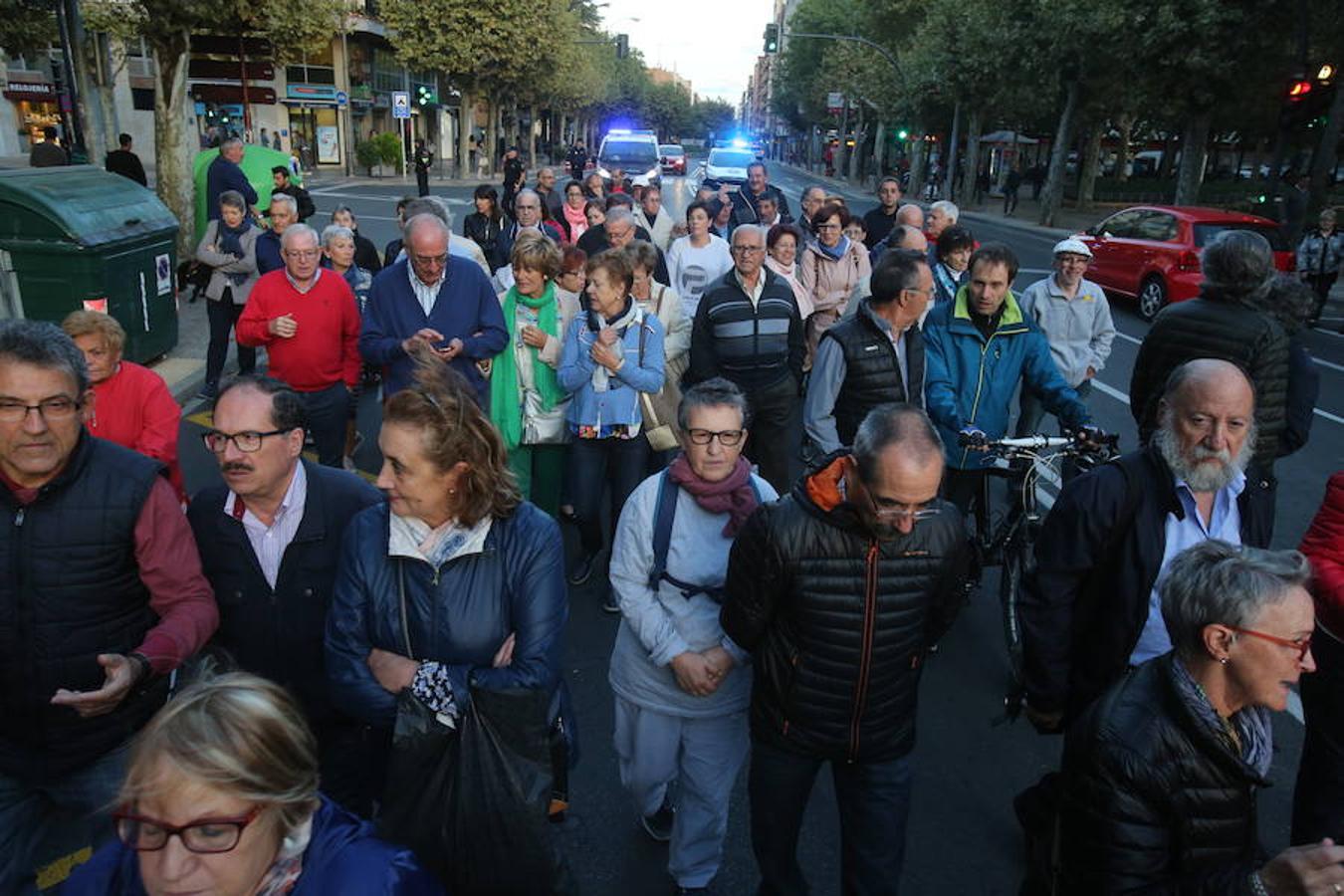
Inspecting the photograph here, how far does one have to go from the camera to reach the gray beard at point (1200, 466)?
268cm

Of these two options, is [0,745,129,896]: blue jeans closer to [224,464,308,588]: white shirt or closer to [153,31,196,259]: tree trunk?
[224,464,308,588]: white shirt

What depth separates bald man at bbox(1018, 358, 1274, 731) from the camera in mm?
2689

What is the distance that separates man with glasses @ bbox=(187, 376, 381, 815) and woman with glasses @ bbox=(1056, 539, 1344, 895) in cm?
194

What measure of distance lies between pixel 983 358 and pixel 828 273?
347cm

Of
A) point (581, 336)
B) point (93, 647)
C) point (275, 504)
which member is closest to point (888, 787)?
point (275, 504)

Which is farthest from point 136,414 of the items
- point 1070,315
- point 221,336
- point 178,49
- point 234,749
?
point 178,49

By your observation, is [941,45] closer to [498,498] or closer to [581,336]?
[581,336]

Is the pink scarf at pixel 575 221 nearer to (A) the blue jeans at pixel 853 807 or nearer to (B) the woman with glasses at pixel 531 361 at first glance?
(B) the woman with glasses at pixel 531 361

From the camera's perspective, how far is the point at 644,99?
100562mm

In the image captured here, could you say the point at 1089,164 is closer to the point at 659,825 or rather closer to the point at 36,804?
the point at 659,825

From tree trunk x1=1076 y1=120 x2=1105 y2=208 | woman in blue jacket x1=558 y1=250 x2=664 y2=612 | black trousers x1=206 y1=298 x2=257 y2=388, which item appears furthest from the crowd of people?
tree trunk x1=1076 y1=120 x2=1105 y2=208

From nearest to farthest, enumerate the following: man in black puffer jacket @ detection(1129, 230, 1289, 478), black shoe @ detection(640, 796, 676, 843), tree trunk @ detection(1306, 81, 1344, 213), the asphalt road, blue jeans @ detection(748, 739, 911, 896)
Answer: blue jeans @ detection(748, 739, 911, 896) < the asphalt road < black shoe @ detection(640, 796, 676, 843) < man in black puffer jacket @ detection(1129, 230, 1289, 478) < tree trunk @ detection(1306, 81, 1344, 213)

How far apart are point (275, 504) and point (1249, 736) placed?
2470mm

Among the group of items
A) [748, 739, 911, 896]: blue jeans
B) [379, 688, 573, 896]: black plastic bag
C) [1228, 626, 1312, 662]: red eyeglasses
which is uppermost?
[1228, 626, 1312, 662]: red eyeglasses
